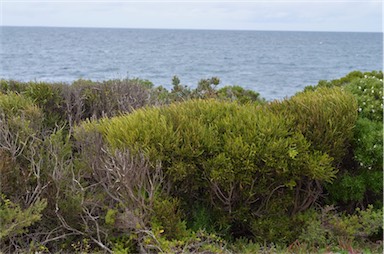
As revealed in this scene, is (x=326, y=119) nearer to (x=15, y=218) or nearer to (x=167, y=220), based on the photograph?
(x=167, y=220)

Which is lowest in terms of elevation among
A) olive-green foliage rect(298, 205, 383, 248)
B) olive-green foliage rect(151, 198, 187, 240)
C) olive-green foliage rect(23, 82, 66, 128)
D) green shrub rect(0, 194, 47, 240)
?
olive-green foliage rect(298, 205, 383, 248)

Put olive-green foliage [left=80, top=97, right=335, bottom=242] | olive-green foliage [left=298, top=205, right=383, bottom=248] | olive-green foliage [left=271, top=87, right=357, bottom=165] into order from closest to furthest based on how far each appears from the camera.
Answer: olive-green foliage [left=80, top=97, right=335, bottom=242] < olive-green foliage [left=298, top=205, right=383, bottom=248] < olive-green foliage [left=271, top=87, right=357, bottom=165]

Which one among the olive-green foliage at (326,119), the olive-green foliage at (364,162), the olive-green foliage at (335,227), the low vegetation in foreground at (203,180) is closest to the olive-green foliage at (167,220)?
the low vegetation in foreground at (203,180)

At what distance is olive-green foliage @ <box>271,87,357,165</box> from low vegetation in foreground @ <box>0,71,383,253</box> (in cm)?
2

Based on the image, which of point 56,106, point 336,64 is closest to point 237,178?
point 56,106

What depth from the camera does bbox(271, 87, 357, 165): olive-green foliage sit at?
594 centimetres

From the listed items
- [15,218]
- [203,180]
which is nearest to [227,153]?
[203,180]

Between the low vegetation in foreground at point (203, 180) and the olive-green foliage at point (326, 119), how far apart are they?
0.02 m

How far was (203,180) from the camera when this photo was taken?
19.0ft

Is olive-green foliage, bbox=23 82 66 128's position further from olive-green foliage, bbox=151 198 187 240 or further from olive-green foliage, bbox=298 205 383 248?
olive-green foliage, bbox=298 205 383 248

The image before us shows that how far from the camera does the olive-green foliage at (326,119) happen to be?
5941 mm

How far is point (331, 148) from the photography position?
6.02 m

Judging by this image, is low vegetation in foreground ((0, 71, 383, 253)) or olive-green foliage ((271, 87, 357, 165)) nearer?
low vegetation in foreground ((0, 71, 383, 253))

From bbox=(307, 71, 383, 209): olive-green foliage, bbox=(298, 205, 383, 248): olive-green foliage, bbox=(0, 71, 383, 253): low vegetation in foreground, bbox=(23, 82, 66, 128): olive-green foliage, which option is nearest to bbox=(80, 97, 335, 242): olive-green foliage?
bbox=(0, 71, 383, 253): low vegetation in foreground
